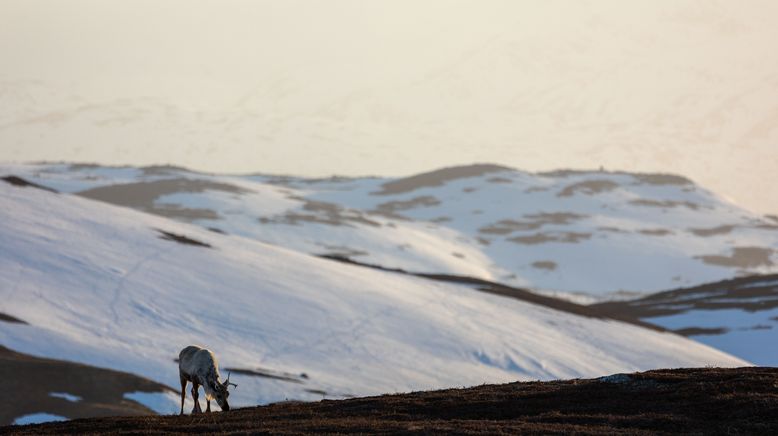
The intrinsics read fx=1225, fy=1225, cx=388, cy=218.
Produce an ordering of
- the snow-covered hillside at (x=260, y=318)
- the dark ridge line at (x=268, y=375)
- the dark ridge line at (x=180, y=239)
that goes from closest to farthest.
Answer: the dark ridge line at (x=268, y=375) < the snow-covered hillside at (x=260, y=318) < the dark ridge line at (x=180, y=239)

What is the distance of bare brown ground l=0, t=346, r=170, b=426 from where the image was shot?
65.9m

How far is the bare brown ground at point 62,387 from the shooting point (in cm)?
6594

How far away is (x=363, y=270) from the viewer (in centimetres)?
13862

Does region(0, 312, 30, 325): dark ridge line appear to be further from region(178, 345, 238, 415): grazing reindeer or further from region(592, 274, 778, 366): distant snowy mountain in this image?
region(592, 274, 778, 366): distant snowy mountain

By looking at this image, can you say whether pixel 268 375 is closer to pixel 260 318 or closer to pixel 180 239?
pixel 260 318

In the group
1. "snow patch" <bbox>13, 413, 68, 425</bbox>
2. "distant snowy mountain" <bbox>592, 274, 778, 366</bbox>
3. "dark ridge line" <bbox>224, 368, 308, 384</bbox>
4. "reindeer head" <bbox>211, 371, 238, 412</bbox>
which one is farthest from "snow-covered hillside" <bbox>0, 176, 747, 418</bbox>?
"reindeer head" <bbox>211, 371, 238, 412</bbox>

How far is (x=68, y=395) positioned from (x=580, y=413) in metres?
42.8

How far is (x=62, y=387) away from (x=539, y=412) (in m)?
42.9

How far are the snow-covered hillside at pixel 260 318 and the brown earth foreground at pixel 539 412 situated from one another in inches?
1541

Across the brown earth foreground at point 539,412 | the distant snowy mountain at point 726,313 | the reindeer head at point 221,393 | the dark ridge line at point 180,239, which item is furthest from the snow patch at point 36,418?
the distant snowy mountain at point 726,313

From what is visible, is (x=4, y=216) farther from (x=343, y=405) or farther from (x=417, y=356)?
(x=343, y=405)

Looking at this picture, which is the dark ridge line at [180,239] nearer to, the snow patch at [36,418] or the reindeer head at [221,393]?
the snow patch at [36,418]

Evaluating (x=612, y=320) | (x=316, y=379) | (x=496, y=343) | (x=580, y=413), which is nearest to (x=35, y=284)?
(x=316, y=379)

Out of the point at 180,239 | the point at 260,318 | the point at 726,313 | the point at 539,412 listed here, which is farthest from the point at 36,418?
the point at 726,313
